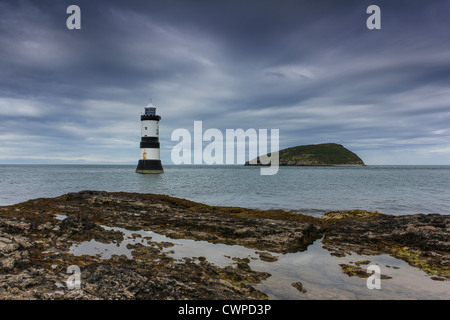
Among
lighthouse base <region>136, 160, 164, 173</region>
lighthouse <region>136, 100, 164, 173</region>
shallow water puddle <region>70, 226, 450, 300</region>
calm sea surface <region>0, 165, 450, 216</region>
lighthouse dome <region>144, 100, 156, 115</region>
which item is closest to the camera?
shallow water puddle <region>70, 226, 450, 300</region>

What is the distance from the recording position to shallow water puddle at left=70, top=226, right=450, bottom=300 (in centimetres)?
642

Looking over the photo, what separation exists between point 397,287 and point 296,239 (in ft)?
13.1

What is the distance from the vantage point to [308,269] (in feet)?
25.9

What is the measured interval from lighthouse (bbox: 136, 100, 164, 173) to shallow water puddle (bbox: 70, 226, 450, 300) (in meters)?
46.2

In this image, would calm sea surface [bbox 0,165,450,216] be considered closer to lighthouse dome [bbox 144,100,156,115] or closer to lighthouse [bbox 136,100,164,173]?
lighthouse [bbox 136,100,164,173]

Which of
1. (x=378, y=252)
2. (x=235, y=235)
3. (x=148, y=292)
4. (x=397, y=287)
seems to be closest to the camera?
(x=148, y=292)

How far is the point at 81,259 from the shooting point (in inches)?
303

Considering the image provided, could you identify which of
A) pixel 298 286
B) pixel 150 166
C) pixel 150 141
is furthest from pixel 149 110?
pixel 298 286

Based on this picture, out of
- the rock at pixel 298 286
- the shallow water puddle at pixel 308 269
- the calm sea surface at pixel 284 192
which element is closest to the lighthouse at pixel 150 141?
the calm sea surface at pixel 284 192

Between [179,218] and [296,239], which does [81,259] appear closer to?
[179,218]

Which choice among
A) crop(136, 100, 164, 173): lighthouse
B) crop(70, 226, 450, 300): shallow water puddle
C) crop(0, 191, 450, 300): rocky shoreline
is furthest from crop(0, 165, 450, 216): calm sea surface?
crop(70, 226, 450, 300): shallow water puddle
